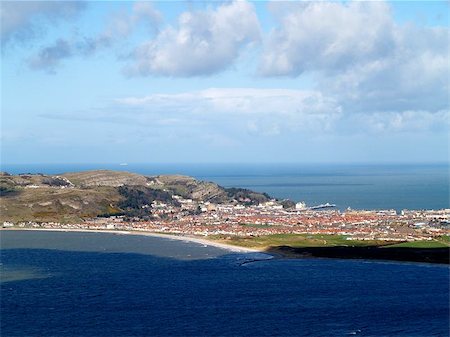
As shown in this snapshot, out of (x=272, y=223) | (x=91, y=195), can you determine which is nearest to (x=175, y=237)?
(x=272, y=223)

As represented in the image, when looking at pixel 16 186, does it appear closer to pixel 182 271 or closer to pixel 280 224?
pixel 280 224

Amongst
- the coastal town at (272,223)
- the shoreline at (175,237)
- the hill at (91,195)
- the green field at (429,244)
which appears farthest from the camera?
the hill at (91,195)

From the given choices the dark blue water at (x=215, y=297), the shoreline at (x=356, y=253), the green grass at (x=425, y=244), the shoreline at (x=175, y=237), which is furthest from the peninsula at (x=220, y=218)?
the dark blue water at (x=215, y=297)

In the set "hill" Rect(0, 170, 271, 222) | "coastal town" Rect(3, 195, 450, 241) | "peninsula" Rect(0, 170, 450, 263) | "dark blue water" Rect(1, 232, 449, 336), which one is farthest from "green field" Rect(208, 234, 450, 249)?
"hill" Rect(0, 170, 271, 222)

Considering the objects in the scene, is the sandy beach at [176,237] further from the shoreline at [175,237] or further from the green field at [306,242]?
the green field at [306,242]

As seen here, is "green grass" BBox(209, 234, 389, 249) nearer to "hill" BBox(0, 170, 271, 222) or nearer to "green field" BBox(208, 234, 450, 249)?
"green field" BBox(208, 234, 450, 249)

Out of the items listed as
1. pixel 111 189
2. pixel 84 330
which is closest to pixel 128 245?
pixel 84 330

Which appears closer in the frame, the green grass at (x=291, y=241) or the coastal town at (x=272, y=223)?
the green grass at (x=291, y=241)
